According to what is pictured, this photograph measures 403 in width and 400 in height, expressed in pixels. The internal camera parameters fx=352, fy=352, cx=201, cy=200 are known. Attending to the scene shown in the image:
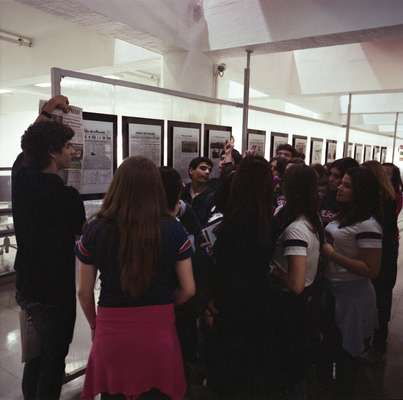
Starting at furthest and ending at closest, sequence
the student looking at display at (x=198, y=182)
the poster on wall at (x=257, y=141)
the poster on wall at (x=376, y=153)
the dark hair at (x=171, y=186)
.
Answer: the poster on wall at (x=376, y=153)
the poster on wall at (x=257, y=141)
the student looking at display at (x=198, y=182)
the dark hair at (x=171, y=186)

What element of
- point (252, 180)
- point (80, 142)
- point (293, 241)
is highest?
point (80, 142)

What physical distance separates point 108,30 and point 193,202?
1.82 metres

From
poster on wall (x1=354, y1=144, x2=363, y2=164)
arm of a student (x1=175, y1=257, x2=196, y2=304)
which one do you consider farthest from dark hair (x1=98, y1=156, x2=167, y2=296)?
poster on wall (x1=354, y1=144, x2=363, y2=164)

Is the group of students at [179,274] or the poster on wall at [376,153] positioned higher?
the poster on wall at [376,153]

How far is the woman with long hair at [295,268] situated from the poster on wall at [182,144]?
146 cm

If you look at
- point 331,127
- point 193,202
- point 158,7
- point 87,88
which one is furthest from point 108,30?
point 331,127

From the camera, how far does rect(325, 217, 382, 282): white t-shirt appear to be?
1917 mm

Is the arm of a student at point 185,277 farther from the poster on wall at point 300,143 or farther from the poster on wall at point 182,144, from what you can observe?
the poster on wall at point 300,143

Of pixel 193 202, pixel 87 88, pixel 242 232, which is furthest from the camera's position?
pixel 193 202

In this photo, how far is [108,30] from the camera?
322 cm

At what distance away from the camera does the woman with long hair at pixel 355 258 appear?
1928 mm

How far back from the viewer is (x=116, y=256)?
1236 millimetres

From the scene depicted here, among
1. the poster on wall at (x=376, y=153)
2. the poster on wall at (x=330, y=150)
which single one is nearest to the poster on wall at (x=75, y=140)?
the poster on wall at (x=330, y=150)

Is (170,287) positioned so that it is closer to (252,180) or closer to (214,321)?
(214,321)
